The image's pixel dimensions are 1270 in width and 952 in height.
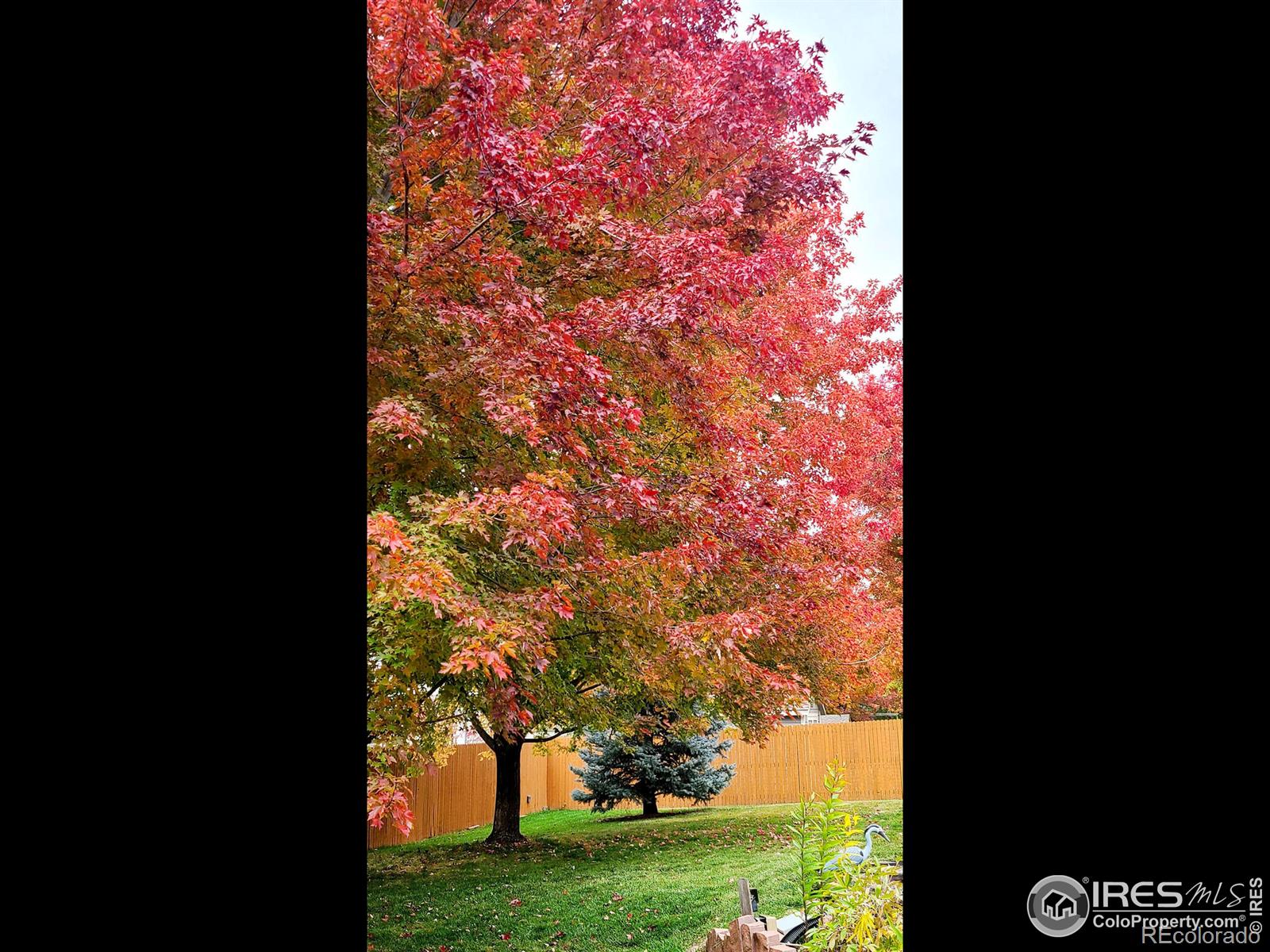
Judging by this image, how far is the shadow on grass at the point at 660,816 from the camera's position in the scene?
29.5ft

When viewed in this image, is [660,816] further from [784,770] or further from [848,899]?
[848,899]

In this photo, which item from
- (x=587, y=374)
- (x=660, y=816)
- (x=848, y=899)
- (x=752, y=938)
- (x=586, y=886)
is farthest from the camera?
(x=660, y=816)

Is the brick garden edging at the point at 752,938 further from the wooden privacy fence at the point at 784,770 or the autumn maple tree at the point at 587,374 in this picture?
the wooden privacy fence at the point at 784,770

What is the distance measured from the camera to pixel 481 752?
392 inches

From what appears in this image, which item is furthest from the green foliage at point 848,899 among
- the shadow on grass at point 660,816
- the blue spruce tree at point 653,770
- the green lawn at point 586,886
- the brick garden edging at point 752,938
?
the shadow on grass at point 660,816

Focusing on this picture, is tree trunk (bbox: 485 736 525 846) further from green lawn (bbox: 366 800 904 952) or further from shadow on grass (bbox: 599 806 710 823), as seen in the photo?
shadow on grass (bbox: 599 806 710 823)

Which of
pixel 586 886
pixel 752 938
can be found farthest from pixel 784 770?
pixel 752 938

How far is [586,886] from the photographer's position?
5.72 m

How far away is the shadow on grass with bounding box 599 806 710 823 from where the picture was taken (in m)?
8.98

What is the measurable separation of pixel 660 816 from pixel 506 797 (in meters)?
2.07
